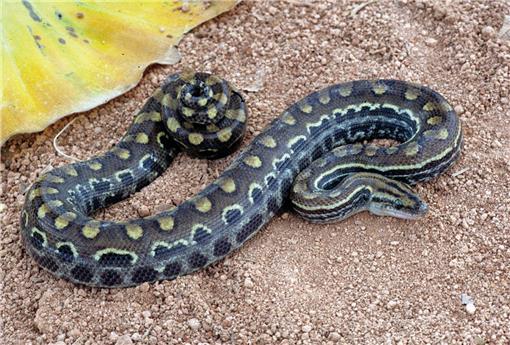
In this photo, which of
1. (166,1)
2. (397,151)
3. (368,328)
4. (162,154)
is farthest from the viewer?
(166,1)

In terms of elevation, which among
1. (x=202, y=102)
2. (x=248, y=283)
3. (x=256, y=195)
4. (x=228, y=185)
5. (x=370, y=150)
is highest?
(x=202, y=102)

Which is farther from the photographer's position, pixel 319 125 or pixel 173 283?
pixel 319 125

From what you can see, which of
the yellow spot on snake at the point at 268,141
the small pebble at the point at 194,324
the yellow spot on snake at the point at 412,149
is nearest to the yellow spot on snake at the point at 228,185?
the yellow spot on snake at the point at 268,141

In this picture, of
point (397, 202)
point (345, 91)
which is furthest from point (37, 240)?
point (345, 91)

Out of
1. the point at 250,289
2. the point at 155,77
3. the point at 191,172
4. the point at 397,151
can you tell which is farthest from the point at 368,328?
the point at 155,77

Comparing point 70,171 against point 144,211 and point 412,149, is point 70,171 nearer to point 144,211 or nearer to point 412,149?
point 144,211

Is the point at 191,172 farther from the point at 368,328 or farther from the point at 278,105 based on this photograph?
the point at 368,328

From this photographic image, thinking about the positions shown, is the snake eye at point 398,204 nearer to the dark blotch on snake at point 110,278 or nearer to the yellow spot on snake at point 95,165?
the dark blotch on snake at point 110,278
